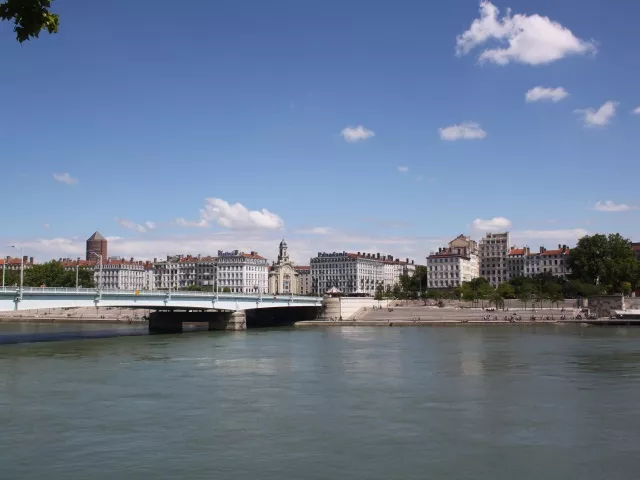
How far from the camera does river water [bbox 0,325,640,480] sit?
19.3 meters

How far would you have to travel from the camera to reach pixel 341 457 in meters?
20.3

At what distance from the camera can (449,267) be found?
158 meters

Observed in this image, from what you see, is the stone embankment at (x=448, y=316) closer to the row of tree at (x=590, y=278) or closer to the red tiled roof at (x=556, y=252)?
the row of tree at (x=590, y=278)

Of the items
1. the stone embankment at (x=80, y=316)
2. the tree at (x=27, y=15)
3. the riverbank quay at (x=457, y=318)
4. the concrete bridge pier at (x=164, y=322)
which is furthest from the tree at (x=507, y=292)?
the tree at (x=27, y=15)

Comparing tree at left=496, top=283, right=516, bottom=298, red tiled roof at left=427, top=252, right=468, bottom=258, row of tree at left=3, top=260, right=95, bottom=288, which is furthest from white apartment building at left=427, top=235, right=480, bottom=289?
row of tree at left=3, top=260, right=95, bottom=288

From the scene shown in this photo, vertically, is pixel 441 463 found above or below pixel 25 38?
below

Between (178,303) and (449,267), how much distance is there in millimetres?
96265

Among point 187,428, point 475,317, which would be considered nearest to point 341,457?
point 187,428

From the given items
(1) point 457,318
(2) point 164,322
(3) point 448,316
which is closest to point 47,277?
(2) point 164,322

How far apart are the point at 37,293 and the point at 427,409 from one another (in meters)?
41.1

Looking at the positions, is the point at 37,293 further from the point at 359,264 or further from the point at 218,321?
the point at 359,264

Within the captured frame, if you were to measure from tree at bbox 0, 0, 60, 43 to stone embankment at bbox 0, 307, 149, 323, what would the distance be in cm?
10534

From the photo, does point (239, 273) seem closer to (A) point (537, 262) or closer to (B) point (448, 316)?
(A) point (537, 262)

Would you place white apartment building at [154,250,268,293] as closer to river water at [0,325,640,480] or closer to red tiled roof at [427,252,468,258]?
red tiled roof at [427,252,468,258]
